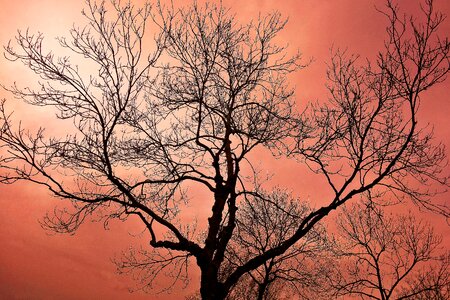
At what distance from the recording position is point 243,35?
10.9 meters

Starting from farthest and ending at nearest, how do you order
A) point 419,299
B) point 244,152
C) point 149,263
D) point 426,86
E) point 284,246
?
point 419,299
point 149,263
point 244,152
point 284,246
point 426,86

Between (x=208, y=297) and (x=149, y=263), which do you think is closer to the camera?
(x=208, y=297)

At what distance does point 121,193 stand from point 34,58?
3668 millimetres

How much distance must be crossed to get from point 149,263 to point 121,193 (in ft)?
10.6

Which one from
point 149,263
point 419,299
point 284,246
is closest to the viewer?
point 284,246

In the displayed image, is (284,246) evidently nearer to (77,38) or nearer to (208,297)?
(208,297)

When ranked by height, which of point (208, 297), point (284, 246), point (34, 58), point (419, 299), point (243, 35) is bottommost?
point (208, 297)

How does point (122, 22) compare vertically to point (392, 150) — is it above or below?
above

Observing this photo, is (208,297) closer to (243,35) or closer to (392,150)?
(392,150)

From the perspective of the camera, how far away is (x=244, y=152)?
35.9ft

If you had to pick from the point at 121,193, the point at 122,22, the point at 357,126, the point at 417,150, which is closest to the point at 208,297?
the point at 121,193

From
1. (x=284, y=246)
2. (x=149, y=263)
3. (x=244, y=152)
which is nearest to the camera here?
(x=284, y=246)

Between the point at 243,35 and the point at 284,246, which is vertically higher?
the point at 243,35

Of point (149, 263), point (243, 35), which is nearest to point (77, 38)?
point (243, 35)
